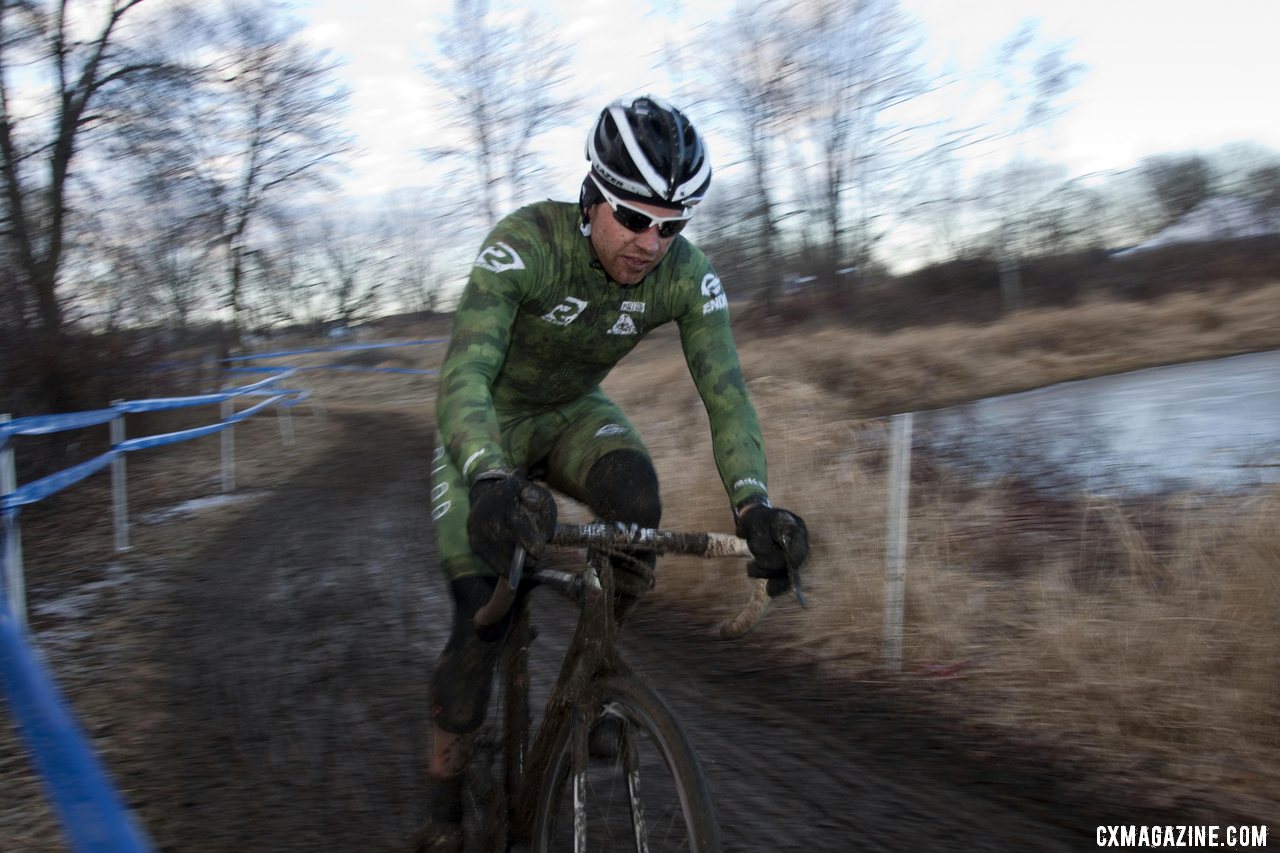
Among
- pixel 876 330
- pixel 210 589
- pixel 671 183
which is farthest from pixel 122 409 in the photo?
pixel 876 330

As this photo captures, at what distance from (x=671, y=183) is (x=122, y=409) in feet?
24.0

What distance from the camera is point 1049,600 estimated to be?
5086mm

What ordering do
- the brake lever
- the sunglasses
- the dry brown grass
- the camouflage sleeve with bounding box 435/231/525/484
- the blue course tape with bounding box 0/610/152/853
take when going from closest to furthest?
the blue course tape with bounding box 0/610/152/853, the brake lever, the camouflage sleeve with bounding box 435/231/525/484, the sunglasses, the dry brown grass

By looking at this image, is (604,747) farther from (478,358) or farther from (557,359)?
(557,359)

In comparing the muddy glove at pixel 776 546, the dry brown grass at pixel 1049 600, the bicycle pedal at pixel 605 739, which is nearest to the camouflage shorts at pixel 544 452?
the bicycle pedal at pixel 605 739

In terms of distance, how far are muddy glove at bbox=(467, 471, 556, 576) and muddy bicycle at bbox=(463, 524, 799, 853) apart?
0.20 ft

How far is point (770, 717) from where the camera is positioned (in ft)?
14.9

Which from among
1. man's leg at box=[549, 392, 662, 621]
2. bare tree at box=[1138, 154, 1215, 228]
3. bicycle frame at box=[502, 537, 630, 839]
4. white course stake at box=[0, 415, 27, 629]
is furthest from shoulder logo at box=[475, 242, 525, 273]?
bare tree at box=[1138, 154, 1215, 228]

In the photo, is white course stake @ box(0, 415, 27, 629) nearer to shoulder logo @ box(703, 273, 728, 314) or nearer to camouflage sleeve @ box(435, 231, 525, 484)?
camouflage sleeve @ box(435, 231, 525, 484)

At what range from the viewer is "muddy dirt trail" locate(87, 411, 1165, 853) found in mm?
3457

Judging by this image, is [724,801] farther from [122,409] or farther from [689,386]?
[689,386]

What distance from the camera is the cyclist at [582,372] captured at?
2.65m

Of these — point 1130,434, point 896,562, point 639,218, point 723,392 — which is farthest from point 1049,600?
point 1130,434

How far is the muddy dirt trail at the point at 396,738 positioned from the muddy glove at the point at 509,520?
163cm
